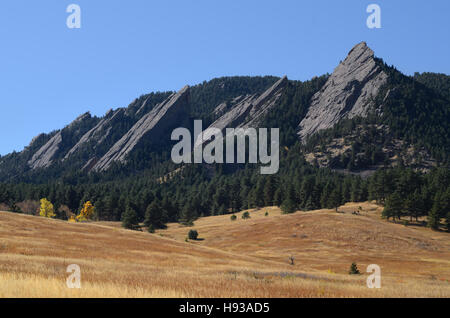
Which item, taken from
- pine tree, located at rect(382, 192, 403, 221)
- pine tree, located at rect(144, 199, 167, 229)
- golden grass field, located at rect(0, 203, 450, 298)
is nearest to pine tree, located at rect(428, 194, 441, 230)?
golden grass field, located at rect(0, 203, 450, 298)

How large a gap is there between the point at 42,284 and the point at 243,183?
142604mm

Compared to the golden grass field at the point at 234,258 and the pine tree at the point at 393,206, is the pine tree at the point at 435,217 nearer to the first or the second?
the golden grass field at the point at 234,258

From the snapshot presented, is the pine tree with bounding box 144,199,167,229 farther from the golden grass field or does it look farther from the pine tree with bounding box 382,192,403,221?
the pine tree with bounding box 382,192,403,221

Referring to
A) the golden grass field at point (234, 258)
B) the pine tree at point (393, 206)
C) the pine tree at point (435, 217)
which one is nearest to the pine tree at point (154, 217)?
the golden grass field at point (234, 258)

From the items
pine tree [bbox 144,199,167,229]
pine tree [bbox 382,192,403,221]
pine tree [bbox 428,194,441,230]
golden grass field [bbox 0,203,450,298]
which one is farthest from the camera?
pine tree [bbox 144,199,167,229]

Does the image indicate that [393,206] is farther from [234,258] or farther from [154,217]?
[234,258]

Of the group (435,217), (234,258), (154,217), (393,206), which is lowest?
(154,217)

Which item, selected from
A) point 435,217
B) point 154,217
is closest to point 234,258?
point 154,217

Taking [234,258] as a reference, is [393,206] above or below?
above

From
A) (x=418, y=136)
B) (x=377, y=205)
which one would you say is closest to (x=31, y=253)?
(x=377, y=205)

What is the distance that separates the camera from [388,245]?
67.1 metres

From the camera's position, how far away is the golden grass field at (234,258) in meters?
13.9

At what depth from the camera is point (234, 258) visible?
39.8 m

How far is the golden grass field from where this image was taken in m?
13.9
